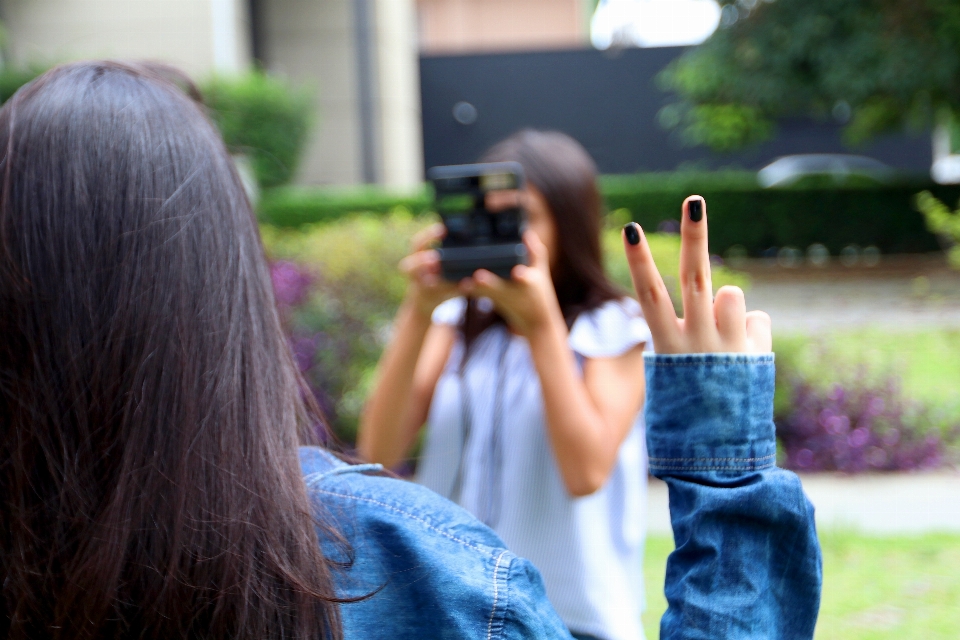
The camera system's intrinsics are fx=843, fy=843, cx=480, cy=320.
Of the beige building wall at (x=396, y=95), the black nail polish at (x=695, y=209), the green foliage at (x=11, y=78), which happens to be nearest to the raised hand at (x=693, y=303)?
the black nail polish at (x=695, y=209)

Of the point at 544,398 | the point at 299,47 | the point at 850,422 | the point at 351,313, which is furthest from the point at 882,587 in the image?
the point at 299,47

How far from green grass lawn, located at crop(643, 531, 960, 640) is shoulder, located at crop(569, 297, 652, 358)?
5.12 ft

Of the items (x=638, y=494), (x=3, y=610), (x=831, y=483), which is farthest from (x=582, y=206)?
(x=831, y=483)

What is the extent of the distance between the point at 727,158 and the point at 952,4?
847cm

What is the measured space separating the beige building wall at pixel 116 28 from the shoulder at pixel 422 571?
39.8 ft

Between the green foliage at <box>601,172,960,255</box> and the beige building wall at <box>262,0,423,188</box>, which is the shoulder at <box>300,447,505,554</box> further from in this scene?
the beige building wall at <box>262,0,423,188</box>

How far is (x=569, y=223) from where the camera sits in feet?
6.44

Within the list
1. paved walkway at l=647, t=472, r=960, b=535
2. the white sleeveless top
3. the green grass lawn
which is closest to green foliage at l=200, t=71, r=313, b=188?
paved walkway at l=647, t=472, r=960, b=535

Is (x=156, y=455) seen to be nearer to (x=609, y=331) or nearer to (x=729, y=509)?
(x=729, y=509)

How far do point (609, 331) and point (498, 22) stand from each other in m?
29.4

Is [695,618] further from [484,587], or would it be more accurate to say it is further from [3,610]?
[3,610]

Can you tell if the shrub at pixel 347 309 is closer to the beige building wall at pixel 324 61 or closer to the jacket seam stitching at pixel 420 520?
the jacket seam stitching at pixel 420 520

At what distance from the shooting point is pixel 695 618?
80 centimetres

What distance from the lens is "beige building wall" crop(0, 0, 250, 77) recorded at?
11.9 metres
